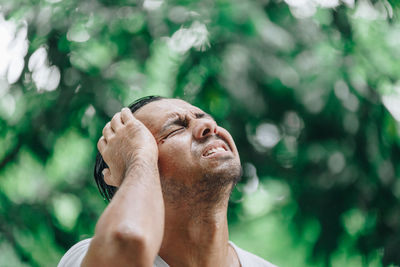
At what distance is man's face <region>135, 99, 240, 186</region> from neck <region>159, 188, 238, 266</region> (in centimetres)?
6

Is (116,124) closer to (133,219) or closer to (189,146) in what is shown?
(189,146)

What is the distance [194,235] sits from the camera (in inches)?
35.4

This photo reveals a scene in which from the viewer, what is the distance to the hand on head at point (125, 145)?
782mm

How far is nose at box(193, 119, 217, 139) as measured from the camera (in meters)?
0.92

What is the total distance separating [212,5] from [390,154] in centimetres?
69

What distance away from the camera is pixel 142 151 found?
0.78 metres

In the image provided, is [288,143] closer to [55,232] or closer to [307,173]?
[307,173]

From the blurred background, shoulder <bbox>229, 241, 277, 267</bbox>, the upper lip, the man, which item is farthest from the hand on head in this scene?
the blurred background

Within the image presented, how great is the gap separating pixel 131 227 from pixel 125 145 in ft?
0.75

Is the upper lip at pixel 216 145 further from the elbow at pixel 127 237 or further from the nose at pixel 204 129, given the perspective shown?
the elbow at pixel 127 237

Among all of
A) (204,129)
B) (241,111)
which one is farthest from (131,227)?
(241,111)

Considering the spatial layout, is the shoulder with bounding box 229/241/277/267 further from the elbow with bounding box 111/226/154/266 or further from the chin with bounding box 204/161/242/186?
the elbow with bounding box 111/226/154/266

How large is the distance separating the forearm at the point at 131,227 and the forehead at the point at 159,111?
0.27m

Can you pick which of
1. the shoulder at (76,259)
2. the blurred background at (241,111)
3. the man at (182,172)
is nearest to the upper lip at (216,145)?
the man at (182,172)
